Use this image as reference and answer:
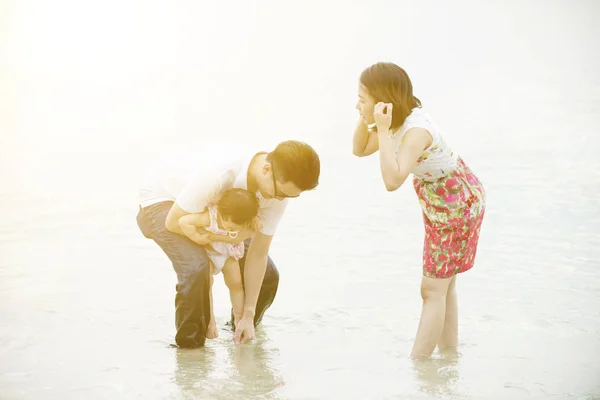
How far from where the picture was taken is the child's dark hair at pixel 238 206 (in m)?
3.20

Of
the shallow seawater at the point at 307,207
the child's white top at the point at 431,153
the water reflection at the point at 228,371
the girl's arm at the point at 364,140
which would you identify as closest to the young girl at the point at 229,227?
the water reflection at the point at 228,371

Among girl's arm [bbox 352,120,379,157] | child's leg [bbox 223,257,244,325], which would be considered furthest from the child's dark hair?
girl's arm [bbox 352,120,379,157]

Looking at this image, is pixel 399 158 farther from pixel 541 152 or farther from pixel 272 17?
pixel 272 17

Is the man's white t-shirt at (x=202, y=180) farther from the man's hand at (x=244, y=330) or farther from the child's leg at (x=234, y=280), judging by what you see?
the man's hand at (x=244, y=330)

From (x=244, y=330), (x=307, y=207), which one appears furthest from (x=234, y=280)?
(x=307, y=207)

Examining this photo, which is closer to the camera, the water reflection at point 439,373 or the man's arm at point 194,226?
the water reflection at point 439,373

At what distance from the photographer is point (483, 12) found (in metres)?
15.9

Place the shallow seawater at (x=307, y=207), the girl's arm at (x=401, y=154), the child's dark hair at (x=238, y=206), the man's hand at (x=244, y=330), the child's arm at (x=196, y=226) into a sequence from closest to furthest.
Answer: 1. the girl's arm at (x=401, y=154)
2. the child's dark hair at (x=238, y=206)
3. the child's arm at (x=196, y=226)
4. the shallow seawater at (x=307, y=207)
5. the man's hand at (x=244, y=330)

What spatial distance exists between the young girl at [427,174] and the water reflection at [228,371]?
1.90 ft

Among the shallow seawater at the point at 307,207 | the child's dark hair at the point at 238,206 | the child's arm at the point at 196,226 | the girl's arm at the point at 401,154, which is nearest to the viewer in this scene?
the girl's arm at the point at 401,154

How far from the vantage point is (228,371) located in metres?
3.35

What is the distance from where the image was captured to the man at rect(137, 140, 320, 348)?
3.09 meters

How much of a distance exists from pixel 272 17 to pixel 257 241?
503 inches

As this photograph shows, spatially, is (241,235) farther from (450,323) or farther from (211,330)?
(450,323)
